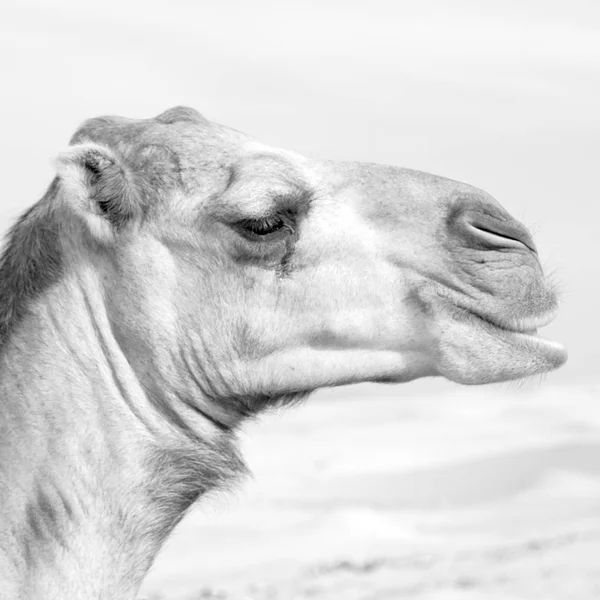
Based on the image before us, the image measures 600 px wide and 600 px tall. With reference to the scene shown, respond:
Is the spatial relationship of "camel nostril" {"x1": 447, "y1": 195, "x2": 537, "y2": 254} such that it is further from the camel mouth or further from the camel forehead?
the camel forehead

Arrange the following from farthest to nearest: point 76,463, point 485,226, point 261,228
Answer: point 485,226
point 261,228
point 76,463

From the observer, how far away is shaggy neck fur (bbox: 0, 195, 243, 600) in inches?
197

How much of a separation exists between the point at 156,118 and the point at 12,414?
1.51 meters

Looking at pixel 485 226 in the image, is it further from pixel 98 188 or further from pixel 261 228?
pixel 98 188

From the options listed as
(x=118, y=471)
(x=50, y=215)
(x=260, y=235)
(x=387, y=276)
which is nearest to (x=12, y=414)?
(x=118, y=471)

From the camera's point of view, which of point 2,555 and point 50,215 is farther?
point 50,215

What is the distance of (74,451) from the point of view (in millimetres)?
5086

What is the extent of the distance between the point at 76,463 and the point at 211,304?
84cm

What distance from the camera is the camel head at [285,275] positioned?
5.35m

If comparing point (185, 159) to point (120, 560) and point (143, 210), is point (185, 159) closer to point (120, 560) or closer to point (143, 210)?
point (143, 210)

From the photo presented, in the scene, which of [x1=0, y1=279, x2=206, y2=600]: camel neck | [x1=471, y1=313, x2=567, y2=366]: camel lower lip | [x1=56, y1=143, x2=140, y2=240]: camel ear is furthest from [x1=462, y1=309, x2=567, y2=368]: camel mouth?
[x1=56, y1=143, x2=140, y2=240]: camel ear

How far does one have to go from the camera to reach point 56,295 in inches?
209

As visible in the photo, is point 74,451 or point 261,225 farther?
point 261,225

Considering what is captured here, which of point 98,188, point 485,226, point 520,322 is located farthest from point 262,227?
point 520,322
